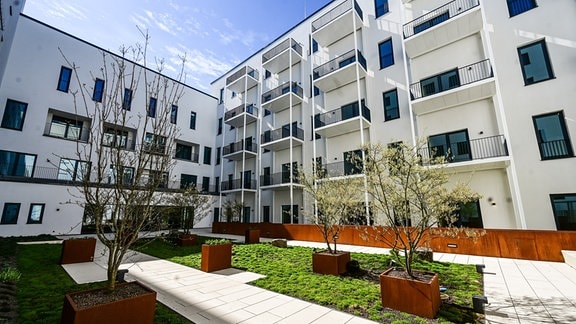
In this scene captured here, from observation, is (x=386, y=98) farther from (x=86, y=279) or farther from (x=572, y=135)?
(x=86, y=279)

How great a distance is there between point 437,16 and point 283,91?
12222 mm

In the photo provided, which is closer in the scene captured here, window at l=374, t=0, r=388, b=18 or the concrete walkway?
the concrete walkway

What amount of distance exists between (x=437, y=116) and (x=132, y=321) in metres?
15.8

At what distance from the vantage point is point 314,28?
18719mm

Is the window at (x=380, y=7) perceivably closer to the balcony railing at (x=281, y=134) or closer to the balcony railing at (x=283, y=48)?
the balcony railing at (x=283, y=48)

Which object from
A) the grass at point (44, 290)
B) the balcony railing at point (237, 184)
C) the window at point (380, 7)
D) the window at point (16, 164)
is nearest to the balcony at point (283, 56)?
the window at point (380, 7)

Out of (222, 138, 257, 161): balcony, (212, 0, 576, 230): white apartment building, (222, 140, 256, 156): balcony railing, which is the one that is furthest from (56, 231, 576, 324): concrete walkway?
(222, 140, 256, 156): balcony railing

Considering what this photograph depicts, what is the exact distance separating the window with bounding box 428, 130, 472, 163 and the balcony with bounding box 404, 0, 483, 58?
5.48 metres

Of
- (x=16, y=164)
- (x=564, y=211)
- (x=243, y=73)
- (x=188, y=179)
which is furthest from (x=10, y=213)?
(x=564, y=211)

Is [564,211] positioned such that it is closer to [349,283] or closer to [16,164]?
[349,283]

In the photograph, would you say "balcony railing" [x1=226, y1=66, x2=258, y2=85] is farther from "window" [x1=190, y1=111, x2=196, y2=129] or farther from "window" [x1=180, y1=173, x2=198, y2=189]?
"window" [x1=180, y1=173, x2=198, y2=189]

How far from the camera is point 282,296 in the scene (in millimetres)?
5180

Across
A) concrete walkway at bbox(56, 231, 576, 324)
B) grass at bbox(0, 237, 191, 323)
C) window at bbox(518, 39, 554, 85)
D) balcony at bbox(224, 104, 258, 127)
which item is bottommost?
concrete walkway at bbox(56, 231, 576, 324)

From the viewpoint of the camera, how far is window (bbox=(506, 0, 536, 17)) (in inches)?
461
